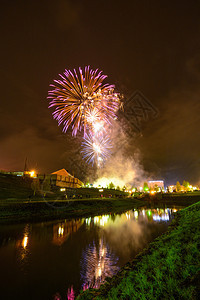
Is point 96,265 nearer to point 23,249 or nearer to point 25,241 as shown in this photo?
point 23,249

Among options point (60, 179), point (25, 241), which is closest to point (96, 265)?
point (25, 241)

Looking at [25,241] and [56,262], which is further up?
[56,262]

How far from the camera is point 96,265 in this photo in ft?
35.6

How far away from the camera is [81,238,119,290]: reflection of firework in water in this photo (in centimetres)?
882

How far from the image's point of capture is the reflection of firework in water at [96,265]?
8.82 meters

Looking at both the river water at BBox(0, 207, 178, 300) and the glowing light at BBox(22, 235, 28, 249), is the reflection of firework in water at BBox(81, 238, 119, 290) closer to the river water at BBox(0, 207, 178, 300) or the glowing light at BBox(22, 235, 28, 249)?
the river water at BBox(0, 207, 178, 300)

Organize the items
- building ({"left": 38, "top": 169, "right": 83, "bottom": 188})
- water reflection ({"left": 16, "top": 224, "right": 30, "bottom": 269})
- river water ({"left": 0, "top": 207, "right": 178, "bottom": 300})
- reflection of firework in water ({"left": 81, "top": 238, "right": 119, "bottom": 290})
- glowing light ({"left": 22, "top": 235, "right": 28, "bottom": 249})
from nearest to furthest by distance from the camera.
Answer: river water ({"left": 0, "top": 207, "right": 178, "bottom": 300}) < reflection of firework in water ({"left": 81, "top": 238, "right": 119, "bottom": 290}) < water reflection ({"left": 16, "top": 224, "right": 30, "bottom": 269}) < glowing light ({"left": 22, "top": 235, "right": 28, "bottom": 249}) < building ({"left": 38, "top": 169, "right": 83, "bottom": 188})

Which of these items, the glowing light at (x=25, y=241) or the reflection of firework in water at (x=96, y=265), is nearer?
the reflection of firework in water at (x=96, y=265)

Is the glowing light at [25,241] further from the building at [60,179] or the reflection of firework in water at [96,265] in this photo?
the building at [60,179]

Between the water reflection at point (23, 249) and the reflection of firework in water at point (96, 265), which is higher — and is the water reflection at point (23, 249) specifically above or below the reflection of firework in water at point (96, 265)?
below

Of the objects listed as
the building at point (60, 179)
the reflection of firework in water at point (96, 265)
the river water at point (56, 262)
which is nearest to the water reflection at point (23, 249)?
the river water at point (56, 262)

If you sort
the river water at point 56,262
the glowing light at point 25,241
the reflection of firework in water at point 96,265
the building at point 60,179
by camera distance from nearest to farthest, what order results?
1. the river water at point 56,262
2. the reflection of firework in water at point 96,265
3. the glowing light at point 25,241
4. the building at point 60,179

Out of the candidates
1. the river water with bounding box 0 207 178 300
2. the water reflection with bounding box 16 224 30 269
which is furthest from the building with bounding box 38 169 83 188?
the river water with bounding box 0 207 178 300

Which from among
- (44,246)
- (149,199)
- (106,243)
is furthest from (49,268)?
(149,199)
